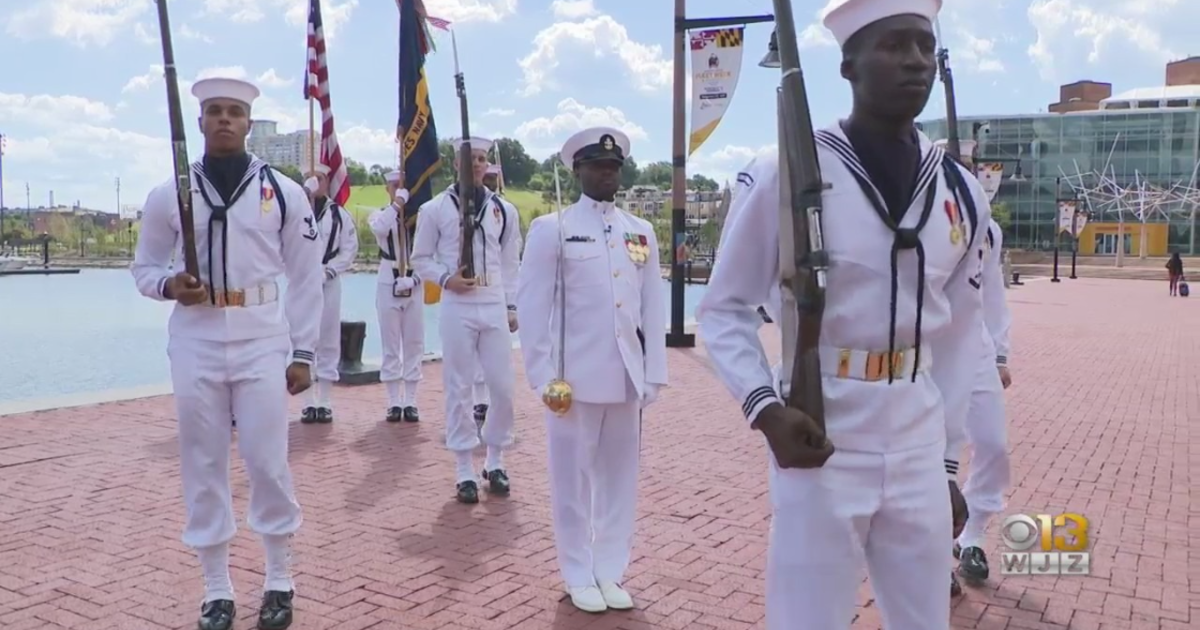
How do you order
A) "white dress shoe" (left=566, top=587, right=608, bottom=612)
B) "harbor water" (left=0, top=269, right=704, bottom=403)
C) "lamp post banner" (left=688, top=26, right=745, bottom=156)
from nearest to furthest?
1. "white dress shoe" (left=566, top=587, right=608, bottom=612)
2. "harbor water" (left=0, top=269, right=704, bottom=403)
3. "lamp post banner" (left=688, top=26, right=745, bottom=156)

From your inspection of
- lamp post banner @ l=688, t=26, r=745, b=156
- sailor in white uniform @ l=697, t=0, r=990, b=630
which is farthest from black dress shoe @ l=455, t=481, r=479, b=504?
lamp post banner @ l=688, t=26, r=745, b=156

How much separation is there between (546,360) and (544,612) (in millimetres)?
1121

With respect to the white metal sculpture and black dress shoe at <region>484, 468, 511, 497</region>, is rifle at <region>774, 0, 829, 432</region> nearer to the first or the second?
black dress shoe at <region>484, 468, 511, 497</region>

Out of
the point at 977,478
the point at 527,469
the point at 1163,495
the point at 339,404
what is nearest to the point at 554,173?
the point at 977,478

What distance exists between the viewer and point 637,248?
16.2ft

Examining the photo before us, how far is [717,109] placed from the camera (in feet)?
44.5

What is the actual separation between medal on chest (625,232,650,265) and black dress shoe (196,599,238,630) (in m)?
2.32

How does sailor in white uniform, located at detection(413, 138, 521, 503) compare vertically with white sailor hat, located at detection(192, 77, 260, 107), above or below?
below

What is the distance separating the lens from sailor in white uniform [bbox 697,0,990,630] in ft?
8.32

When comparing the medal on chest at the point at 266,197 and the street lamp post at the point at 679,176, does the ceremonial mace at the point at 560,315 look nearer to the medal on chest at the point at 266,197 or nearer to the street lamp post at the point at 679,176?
the medal on chest at the point at 266,197

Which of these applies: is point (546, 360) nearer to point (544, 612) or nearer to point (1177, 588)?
point (544, 612)

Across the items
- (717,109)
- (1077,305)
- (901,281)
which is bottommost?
(1077,305)

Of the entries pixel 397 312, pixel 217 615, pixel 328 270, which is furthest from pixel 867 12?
pixel 328 270

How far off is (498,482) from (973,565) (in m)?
2.95
